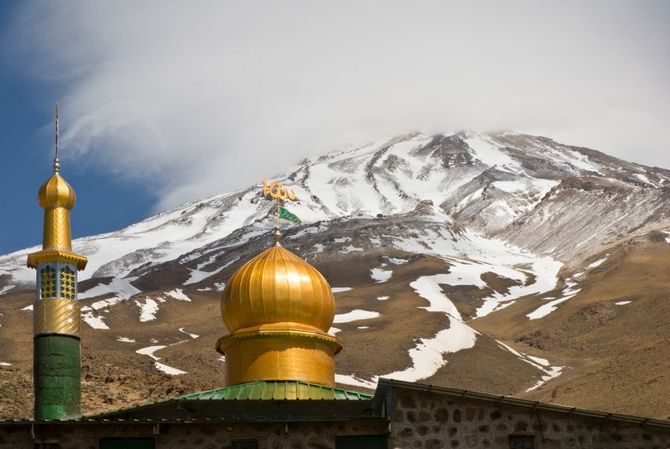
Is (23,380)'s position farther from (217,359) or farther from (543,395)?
(217,359)

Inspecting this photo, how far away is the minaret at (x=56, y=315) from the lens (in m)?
20.8

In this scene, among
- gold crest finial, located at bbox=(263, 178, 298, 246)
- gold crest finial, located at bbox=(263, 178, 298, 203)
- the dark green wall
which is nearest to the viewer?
the dark green wall

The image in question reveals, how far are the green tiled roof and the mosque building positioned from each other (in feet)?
0.11

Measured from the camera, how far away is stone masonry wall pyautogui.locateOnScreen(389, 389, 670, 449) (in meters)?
17.6

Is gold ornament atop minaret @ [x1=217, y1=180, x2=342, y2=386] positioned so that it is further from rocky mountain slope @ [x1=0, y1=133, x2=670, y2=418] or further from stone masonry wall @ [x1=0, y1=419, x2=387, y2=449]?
rocky mountain slope @ [x1=0, y1=133, x2=670, y2=418]

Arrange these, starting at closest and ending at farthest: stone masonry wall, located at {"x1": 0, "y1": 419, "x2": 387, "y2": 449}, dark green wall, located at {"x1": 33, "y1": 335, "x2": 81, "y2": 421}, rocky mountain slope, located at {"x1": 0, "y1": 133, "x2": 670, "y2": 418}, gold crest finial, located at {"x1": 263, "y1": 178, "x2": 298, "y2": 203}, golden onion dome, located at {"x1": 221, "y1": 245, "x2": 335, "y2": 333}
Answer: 1. stone masonry wall, located at {"x1": 0, "y1": 419, "x2": 387, "y2": 449}
2. dark green wall, located at {"x1": 33, "y1": 335, "x2": 81, "y2": 421}
3. golden onion dome, located at {"x1": 221, "y1": 245, "x2": 335, "y2": 333}
4. gold crest finial, located at {"x1": 263, "y1": 178, "x2": 298, "y2": 203}
5. rocky mountain slope, located at {"x1": 0, "y1": 133, "x2": 670, "y2": 418}

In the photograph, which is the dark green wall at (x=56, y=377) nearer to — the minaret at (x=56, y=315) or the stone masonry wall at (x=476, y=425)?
the minaret at (x=56, y=315)

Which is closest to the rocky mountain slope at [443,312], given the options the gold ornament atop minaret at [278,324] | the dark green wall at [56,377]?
the gold ornament atop minaret at [278,324]

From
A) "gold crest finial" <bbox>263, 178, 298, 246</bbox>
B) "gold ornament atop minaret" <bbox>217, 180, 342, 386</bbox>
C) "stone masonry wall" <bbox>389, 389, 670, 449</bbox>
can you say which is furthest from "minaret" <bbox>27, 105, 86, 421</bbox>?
"stone masonry wall" <bbox>389, 389, 670, 449</bbox>

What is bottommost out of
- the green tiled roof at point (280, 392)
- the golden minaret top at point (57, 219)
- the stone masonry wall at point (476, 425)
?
the stone masonry wall at point (476, 425)

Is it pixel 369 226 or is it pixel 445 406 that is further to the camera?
pixel 369 226

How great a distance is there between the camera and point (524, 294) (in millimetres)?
140625

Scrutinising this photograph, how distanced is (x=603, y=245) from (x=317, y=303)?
148 meters

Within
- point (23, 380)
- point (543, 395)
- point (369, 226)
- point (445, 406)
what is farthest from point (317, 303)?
point (369, 226)
